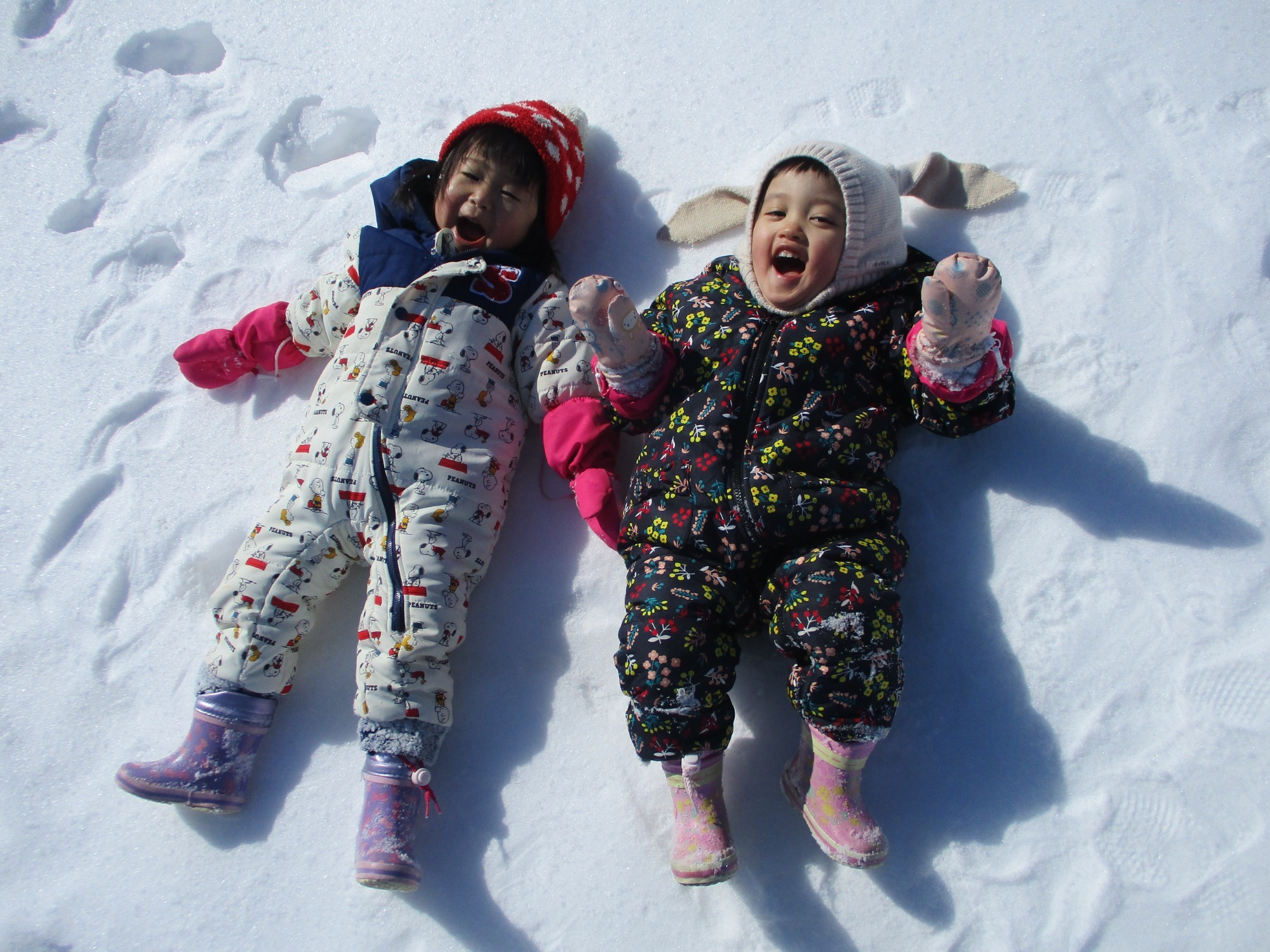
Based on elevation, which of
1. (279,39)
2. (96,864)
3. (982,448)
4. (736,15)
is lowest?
(96,864)

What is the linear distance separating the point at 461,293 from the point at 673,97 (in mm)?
905

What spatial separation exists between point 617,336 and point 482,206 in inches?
22.4

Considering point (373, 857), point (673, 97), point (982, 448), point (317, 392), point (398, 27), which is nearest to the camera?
point (373, 857)

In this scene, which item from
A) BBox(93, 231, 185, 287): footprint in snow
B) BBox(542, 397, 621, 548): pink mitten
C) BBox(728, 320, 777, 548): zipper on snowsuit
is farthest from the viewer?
BBox(93, 231, 185, 287): footprint in snow

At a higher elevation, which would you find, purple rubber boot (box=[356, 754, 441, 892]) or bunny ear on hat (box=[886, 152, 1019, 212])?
bunny ear on hat (box=[886, 152, 1019, 212])

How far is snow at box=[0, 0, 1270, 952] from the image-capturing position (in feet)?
4.96

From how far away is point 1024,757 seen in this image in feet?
5.06

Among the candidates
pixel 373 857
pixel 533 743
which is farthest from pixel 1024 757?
pixel 373 857

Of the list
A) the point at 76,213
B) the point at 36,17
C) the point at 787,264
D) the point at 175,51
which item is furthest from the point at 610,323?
the point at 36,17

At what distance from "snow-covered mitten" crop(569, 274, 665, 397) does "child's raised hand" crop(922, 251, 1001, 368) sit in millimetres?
533

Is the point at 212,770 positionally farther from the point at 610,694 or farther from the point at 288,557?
the point at 610,694

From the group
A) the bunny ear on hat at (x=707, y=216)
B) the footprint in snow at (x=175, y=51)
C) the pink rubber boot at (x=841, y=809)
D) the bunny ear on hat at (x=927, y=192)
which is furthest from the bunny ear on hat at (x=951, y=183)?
the footprint in snow at (x=175, y=51)

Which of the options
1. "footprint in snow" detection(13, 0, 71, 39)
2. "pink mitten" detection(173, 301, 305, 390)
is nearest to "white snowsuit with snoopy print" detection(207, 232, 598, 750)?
"pink mitten" detection(173, 301, 305, 390)

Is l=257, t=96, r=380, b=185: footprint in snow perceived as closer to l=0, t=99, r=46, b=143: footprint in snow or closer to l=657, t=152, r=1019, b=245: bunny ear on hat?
Result: l=0, t=99, r=46, b=143: footprint in snow
